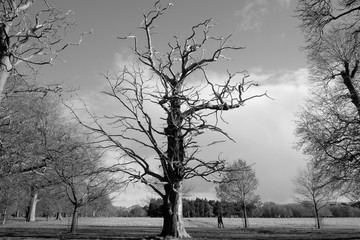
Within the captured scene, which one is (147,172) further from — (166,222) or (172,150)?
(166,222)

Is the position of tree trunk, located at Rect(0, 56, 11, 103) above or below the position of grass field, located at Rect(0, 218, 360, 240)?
above

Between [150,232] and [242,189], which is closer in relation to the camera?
[150,232]

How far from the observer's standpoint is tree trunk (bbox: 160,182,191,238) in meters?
12.1

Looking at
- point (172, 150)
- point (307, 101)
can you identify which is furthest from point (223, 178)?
point (307, 101)

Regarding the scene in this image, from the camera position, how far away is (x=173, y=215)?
1229 cm

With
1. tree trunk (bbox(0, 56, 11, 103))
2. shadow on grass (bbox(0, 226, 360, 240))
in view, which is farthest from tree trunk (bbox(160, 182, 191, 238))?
tree trunk (bbox(0, 56, 11, 103))

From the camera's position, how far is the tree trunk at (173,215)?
39.7 feet

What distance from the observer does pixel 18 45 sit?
6.94 metres

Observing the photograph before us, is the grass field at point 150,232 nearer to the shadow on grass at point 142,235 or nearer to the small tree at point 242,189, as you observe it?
the shadow on grass at point 142,235

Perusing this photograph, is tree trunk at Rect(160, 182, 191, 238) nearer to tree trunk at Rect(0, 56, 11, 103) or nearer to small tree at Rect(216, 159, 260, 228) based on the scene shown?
tree trunk at Rect(0, 56, 11, 103)

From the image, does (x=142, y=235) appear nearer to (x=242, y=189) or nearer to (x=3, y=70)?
(x=3, y=70)

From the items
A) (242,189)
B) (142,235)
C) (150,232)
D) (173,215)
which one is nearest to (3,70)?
(173,215)

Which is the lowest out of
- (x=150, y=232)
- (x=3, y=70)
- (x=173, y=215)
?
(x=150, y=232)

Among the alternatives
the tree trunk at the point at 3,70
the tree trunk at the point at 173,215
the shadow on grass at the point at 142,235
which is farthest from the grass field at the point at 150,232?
the tree trunk at the point at 3,70
